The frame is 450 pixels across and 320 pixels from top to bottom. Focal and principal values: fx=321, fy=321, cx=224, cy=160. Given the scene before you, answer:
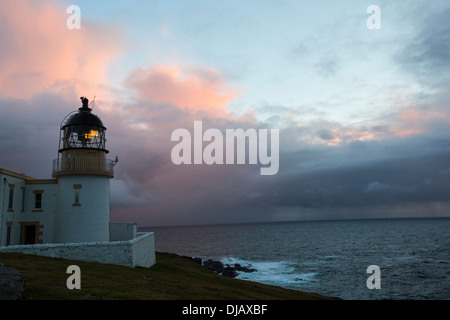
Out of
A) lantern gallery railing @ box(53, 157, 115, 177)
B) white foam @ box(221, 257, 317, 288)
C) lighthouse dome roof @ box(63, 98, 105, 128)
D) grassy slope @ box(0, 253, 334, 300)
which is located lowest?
white foam @ box(221, 257, 317, 288)

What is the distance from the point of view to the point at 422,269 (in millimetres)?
55188

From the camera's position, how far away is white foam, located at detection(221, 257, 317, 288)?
47.9 meters

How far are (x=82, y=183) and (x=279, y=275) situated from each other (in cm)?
3799

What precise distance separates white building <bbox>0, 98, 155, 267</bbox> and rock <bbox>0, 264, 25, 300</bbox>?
48.6 feet

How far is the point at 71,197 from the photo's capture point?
2909cm

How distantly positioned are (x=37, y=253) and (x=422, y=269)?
5854 cm

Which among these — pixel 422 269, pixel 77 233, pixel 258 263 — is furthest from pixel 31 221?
pixel 422 269

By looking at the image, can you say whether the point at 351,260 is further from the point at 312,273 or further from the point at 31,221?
the point at 31,221

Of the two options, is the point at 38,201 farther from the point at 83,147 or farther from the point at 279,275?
the point at 279,275
